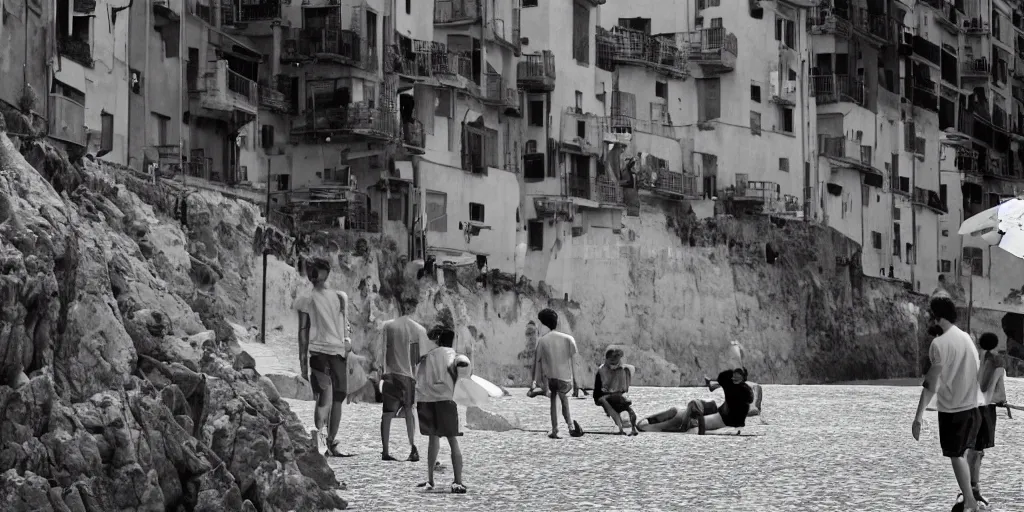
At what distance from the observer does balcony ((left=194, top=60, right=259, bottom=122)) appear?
47531 mm

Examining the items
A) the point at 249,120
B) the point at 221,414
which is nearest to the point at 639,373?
A: the point at 249,120

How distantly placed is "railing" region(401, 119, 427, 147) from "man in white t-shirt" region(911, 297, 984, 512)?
1607 inches

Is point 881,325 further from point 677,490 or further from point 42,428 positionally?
point 42,428

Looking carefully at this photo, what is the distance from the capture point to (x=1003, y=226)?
24109 mm

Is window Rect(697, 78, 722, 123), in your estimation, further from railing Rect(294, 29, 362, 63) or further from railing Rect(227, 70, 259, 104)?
railing Rect(227, 70, 259, 104)

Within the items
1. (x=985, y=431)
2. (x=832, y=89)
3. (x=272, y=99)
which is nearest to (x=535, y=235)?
(x=272, y=99)

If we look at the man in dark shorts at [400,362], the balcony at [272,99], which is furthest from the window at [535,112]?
the man in dark shorts at [400,362]

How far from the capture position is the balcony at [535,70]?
2505 inches

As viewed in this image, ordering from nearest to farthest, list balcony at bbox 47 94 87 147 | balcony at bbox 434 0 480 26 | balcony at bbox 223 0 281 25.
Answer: balcony at bbox 47 94 87 147, balcony at bbox 223 0 281 25, balcony at bbox 434 0 480 26

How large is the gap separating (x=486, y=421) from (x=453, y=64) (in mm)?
32741

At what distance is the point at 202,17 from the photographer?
49.6 m

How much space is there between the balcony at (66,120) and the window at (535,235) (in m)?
27.7

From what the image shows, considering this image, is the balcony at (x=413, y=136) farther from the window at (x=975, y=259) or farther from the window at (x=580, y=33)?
the window at (x=975, y=259)

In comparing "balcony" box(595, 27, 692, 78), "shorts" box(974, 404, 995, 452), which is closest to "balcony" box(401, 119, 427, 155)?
"balcony" box(595, 27, 692, 78)
